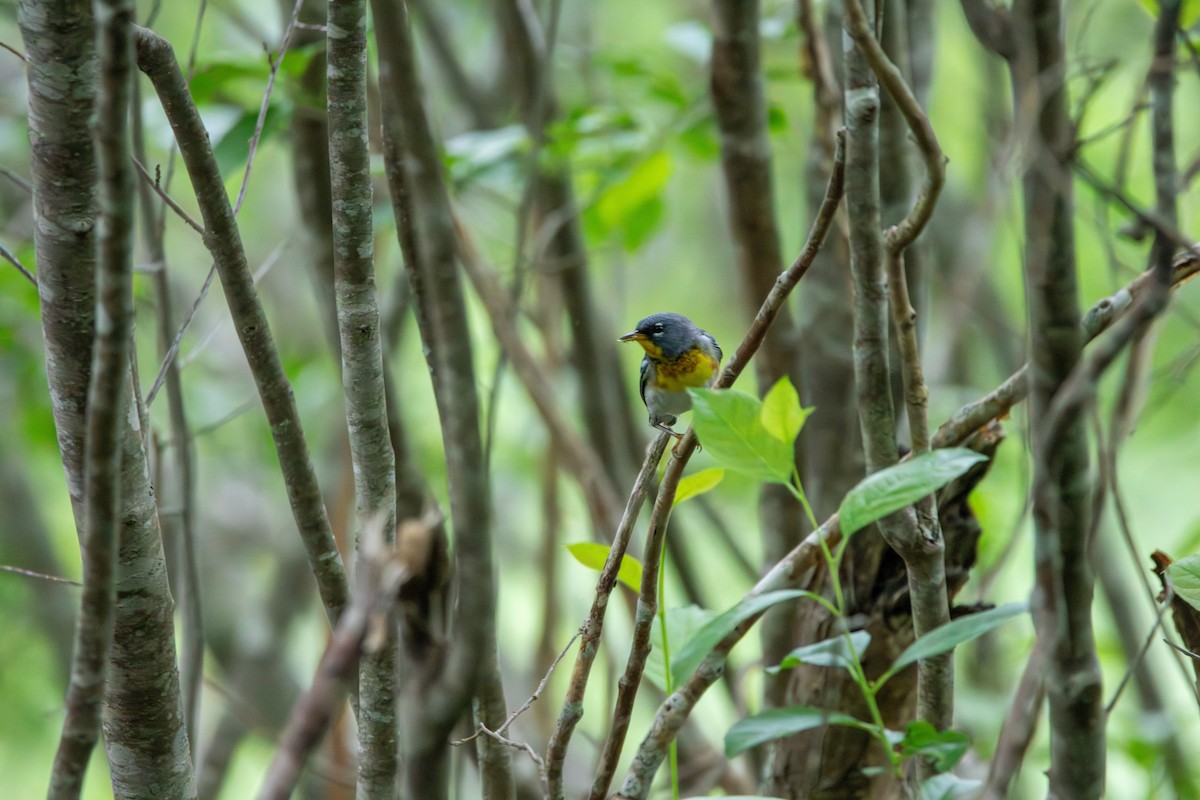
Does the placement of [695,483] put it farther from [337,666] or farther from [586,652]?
[337,666]

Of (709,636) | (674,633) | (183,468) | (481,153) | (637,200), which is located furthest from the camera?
(637,200)

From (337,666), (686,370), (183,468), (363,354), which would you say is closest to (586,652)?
(363,354)

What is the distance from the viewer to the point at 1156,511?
272 inches

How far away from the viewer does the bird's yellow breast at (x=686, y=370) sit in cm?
306

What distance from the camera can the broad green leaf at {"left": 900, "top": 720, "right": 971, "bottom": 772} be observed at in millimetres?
1308

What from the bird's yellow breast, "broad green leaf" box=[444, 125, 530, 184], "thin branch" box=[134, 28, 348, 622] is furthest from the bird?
"thin branch" box=[134, 28, 348, 622]

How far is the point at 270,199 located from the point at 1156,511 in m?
6.28

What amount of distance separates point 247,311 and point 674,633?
35.7 inches

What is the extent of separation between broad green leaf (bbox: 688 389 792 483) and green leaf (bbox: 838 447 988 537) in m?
0.11

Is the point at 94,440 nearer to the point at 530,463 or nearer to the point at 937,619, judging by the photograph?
the point at 937,619

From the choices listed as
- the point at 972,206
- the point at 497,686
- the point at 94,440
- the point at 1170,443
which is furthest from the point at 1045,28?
the point at 1170,443

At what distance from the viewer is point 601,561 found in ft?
5.78

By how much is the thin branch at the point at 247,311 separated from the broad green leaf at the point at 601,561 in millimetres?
391

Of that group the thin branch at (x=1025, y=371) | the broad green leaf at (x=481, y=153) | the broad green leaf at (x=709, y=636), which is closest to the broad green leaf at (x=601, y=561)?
the broad green leaf at (x=709, y=636)
